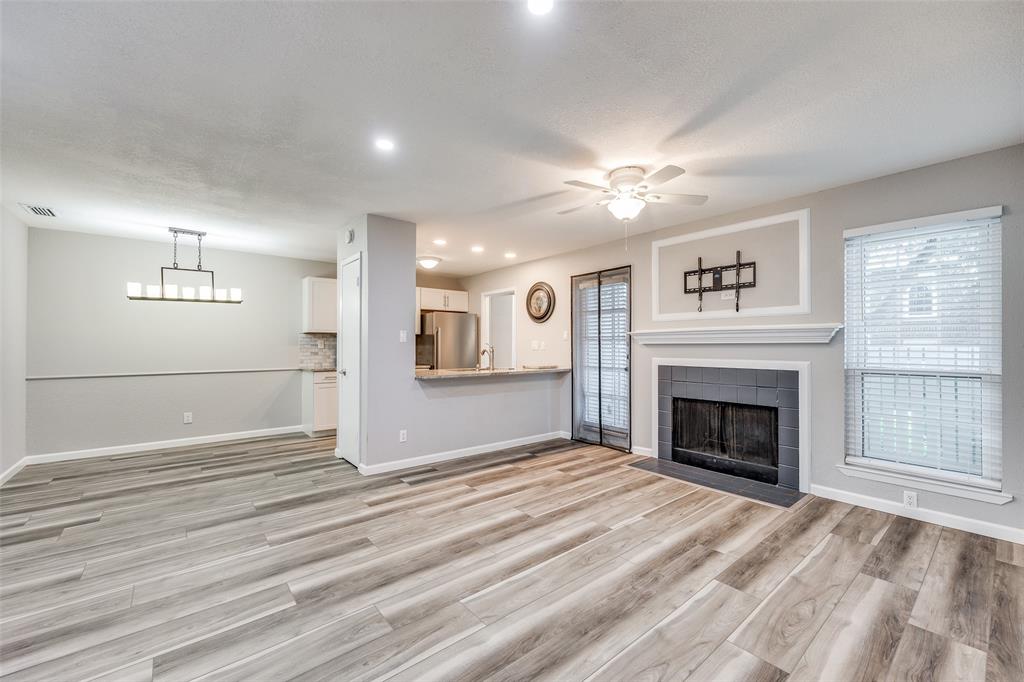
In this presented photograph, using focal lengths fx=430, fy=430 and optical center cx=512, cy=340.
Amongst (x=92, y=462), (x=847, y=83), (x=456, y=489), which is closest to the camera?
(x=847, y=83)

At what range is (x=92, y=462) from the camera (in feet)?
15.5

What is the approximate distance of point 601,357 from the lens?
550cm


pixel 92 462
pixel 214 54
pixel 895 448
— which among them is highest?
pixel 214 54

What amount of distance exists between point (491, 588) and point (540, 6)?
2639 mm

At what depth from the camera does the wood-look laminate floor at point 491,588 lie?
1741 millimetres

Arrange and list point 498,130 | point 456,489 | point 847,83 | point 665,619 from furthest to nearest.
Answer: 1. point 456,489
2. point 498,130
3. point 847,83
4. point 665,619

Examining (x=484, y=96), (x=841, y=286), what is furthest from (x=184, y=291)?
(x=841, y=286)

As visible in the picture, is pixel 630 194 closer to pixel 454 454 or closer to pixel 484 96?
pixel 484 96

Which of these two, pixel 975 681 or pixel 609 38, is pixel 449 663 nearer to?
pixel 975 681

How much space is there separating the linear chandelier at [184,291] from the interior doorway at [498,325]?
3601 millimetres

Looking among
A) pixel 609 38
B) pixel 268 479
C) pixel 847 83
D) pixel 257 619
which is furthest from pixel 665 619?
pixel 268 479

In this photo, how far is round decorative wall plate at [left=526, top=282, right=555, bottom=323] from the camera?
20.3ft

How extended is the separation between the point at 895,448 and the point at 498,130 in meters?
3.76

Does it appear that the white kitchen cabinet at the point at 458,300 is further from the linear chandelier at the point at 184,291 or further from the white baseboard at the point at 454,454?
the linear chandelier at the point at 184,291
